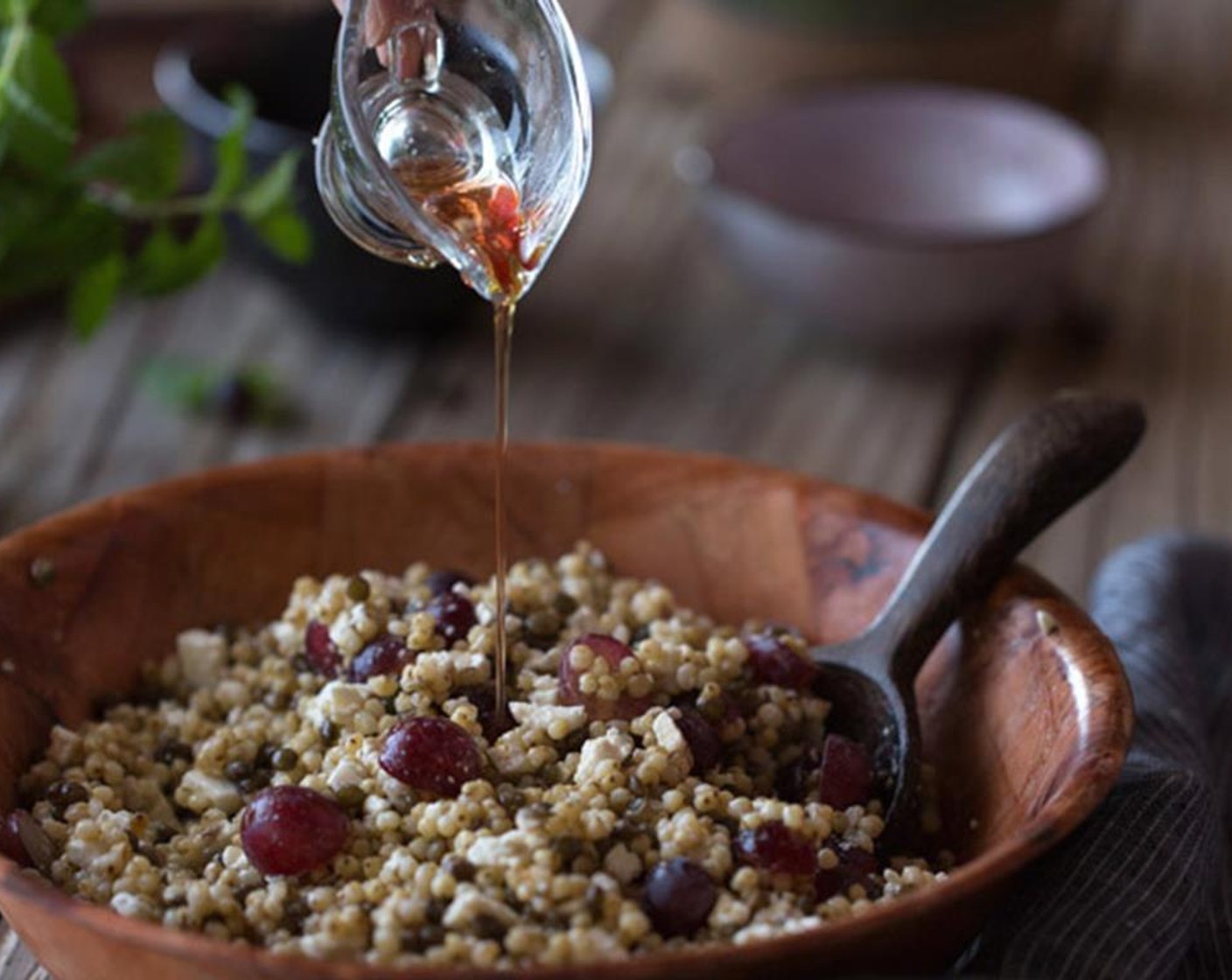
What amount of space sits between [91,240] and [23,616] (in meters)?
0.49

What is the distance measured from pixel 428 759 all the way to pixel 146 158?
0.77 m

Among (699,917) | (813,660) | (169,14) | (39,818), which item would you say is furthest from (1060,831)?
(169,14)

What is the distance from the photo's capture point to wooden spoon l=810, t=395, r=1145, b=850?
3.98 ft

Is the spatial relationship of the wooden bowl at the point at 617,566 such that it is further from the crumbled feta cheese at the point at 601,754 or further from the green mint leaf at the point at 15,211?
the green mint leaf at the point at 15,211

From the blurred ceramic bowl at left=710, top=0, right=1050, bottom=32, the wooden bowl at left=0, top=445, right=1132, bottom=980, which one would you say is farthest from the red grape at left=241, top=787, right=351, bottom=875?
the blurred ceramic bowl at left=710, top=0, right=1050, bottom=32

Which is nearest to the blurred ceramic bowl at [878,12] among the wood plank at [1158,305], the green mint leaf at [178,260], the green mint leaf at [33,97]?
the wood plank at [1158,305]

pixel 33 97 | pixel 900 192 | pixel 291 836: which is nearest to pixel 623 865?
pixel 291 836

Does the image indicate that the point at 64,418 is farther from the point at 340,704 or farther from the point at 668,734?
the point at 668,734

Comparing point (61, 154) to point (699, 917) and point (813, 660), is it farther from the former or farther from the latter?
point (699, 917)

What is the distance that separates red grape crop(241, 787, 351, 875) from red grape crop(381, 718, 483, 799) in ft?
0.14

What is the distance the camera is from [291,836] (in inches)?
40.1

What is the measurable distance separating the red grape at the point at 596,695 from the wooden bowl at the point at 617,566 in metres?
0.21

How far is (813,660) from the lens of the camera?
1242mm

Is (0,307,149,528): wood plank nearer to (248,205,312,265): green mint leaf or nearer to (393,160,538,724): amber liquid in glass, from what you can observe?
(248,205,312,265): green mint leaf
